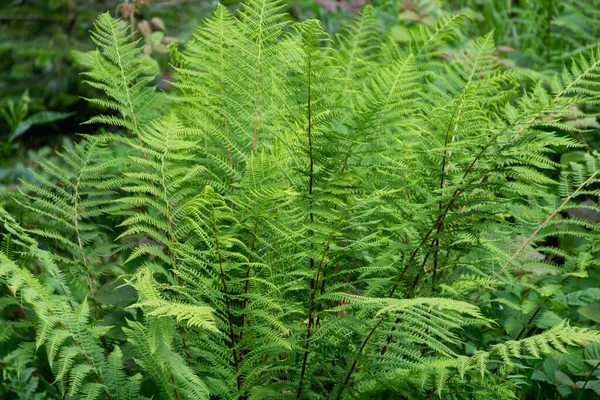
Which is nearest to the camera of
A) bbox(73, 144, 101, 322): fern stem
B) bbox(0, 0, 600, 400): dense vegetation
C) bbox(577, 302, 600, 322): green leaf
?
bbox(0, 0, 600, 400): dense vegetation

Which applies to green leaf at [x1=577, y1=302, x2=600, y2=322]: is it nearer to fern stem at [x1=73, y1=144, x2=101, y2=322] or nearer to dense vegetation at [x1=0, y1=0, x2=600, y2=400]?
dense vegetation at [x1=0, y1=0, x2=600, y2=400]

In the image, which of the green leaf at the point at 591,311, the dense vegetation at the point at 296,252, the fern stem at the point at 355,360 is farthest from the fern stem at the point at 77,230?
the green leaf at the point at 591,311

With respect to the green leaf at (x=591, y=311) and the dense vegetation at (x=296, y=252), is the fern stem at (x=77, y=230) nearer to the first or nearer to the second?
the dense vegetation at (x=296, y=252)

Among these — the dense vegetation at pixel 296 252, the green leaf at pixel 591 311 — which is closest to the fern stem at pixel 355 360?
the dense vegetation at pixel 296 252

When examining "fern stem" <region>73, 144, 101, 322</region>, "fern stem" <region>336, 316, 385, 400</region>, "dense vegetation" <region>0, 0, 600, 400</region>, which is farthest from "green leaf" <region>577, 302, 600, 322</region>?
"fern stem" <region>73, 144, 101, 322</region>

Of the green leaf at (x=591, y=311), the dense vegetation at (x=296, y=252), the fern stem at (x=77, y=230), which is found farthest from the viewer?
the green leaf at (x=591, y=311)

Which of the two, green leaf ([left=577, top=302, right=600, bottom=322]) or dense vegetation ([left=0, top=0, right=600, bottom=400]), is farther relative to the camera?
green leaf ([left=577, top=302, right=600, bottom=322])

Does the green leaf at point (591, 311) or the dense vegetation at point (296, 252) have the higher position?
the dense vegetation at point (296, 252)

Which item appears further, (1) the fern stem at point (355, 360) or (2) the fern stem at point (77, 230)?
(2) the fern stem at point (77, 230)

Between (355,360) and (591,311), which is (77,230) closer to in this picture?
(355,360)

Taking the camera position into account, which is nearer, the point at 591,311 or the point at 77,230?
the point at 77,230

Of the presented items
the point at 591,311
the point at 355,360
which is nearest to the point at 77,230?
the point at 355,360

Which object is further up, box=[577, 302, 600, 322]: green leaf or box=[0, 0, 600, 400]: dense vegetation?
box=[0, 0, 600, 400]: dense vegetation

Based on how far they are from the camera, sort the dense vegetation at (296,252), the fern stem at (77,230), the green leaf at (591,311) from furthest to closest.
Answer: the green leaf at (591,311), the fern stem at (77,230), the dense vegetation at (296,252)
